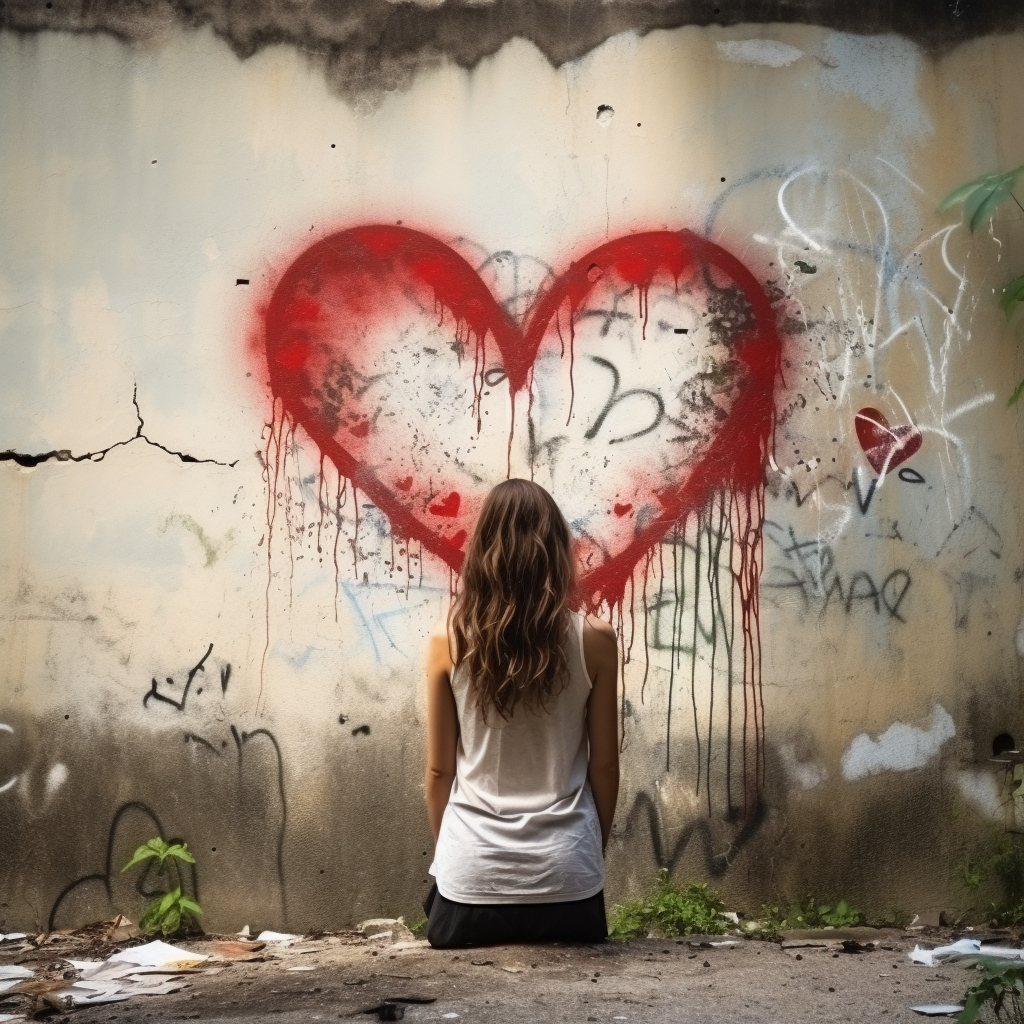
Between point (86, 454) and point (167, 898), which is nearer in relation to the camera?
point (167, 898)

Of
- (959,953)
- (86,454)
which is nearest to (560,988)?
(959,953)

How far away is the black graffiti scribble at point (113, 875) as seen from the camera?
4598 millimetres

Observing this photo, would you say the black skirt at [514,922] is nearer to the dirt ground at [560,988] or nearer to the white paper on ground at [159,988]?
the dirt ground at [560,988]

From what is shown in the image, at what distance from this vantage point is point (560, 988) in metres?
3.15

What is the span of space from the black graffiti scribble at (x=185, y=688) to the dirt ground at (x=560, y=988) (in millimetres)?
1015

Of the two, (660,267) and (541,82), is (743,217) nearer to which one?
(660,267)

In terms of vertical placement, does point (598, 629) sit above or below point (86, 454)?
below

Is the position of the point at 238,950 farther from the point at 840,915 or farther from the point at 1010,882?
the point at 1010,882

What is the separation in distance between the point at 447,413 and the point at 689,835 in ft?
5.93

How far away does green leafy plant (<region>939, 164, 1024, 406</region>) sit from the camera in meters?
4.59

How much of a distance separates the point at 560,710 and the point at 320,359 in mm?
1990

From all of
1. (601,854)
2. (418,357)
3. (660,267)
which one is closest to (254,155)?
(418,357)

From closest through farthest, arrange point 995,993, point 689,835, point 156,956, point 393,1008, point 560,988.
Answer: point 995,993, point 393,1008, point 560,988, point 156,956, point 689,835

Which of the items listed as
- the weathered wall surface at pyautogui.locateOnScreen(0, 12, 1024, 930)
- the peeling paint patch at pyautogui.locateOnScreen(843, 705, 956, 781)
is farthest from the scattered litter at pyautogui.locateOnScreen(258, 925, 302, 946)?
the peeling paint patch at pyautogui.locateOnScreen(843, 705, 956, 781)
